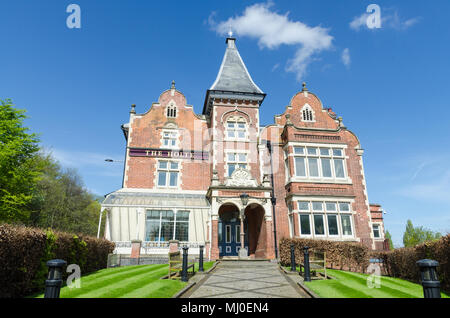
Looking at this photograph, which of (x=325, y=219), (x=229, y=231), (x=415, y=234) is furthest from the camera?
(x=415, y=234)

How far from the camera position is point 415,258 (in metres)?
10.8

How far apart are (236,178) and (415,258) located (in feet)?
38.0

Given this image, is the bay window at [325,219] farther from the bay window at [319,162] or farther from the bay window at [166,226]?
the bay window at [166,226]

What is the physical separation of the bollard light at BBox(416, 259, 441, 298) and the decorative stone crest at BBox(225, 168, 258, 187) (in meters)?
14.8

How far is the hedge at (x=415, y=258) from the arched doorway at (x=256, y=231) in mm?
7090

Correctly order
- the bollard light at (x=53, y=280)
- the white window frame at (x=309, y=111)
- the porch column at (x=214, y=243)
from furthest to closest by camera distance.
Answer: the white window frame at (x=309, y=111)
the porch column at (x=214, y=243)
the bollard light at (x=53, y=280)

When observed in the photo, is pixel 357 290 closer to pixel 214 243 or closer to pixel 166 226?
pixel 214 243

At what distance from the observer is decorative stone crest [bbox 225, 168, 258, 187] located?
19.6m

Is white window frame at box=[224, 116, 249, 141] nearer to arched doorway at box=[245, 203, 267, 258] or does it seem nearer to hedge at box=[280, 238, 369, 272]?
arched doorway at box=[245, 203, 267, 258]

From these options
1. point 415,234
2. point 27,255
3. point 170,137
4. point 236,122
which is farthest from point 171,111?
point 415,234

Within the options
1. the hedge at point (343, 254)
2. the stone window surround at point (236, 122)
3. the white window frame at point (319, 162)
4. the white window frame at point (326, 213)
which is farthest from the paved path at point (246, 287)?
the stone window surround at point (236, 122)

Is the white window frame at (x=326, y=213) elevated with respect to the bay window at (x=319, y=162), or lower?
lower

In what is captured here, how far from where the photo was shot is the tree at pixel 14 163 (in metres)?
22.1
